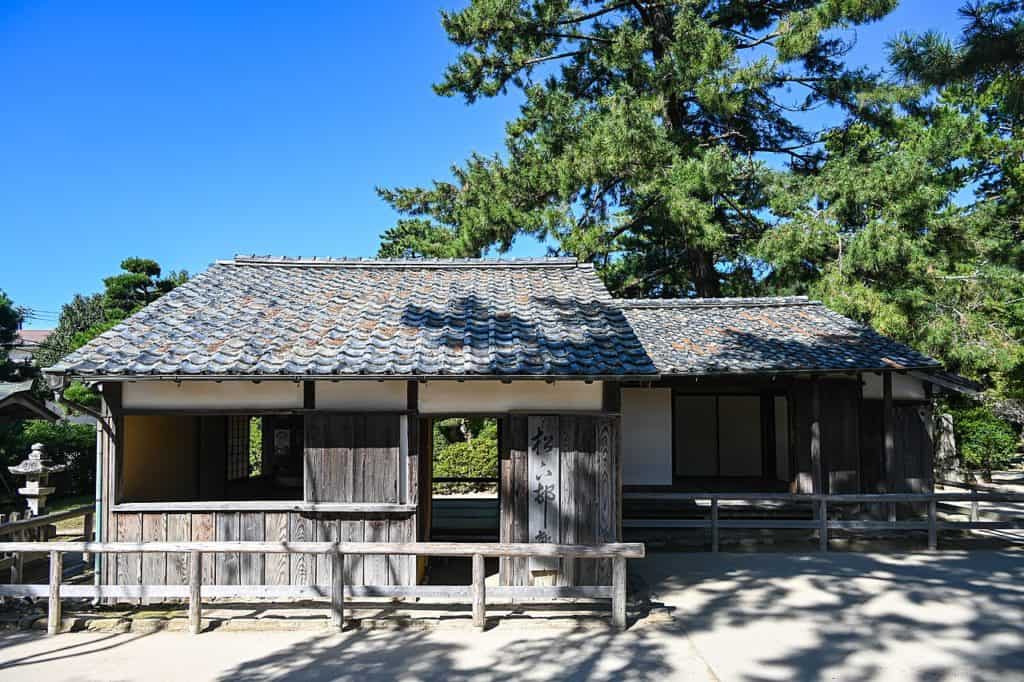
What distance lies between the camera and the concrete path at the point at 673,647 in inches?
222

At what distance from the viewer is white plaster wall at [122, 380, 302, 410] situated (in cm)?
765

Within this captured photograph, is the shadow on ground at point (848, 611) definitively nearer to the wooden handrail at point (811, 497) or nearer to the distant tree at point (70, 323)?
the wooden handrail at point (811, 497)

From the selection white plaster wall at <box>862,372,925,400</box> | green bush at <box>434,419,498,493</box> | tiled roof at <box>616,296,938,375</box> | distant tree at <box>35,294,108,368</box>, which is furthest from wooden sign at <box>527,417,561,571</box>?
distant tree at <box>35,294,108,368</box>

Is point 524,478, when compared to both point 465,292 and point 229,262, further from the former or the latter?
point 229,262

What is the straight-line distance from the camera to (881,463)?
451 inches

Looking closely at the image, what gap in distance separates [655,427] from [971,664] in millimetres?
6519

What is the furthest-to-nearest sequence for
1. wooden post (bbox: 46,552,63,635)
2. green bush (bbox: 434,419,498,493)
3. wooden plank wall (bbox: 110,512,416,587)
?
green bush (bbox: 434,419,498,493) < wooden plank wall (bbox: 110,512,416,587) < wooden post (bbox: 46,552,63,635)

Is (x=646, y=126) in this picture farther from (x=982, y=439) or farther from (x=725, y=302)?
(x=982, y=439)

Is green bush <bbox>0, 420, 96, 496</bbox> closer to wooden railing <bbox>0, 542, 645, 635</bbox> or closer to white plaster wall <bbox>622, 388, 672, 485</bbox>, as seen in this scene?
wooden railing <bbox>0, 542, 645, 635</bbox>

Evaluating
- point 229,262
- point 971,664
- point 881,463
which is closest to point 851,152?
point 881,463

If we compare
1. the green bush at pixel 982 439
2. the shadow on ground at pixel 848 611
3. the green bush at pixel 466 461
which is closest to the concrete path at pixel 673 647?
the shadow on ground at pixel 848 611

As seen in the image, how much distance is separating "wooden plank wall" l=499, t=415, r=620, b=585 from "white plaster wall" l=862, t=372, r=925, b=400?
6.51 metres

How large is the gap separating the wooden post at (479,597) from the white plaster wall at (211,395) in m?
2.81

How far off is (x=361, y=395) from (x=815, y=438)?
25.1 ft
